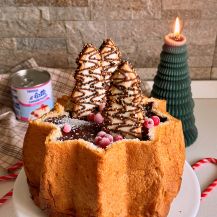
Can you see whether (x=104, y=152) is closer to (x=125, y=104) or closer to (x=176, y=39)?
(x=125, y=104)

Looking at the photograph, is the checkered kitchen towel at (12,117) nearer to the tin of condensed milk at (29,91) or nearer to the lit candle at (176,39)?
the tin of condensed milk at (29,91)

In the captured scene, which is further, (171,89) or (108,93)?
(171,89)

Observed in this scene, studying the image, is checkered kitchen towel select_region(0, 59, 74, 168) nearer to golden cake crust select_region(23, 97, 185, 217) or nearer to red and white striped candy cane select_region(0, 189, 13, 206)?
red and white striped candy cane select_region(0, 189, 13, 206)

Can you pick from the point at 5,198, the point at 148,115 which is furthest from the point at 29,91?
the point at 148,115

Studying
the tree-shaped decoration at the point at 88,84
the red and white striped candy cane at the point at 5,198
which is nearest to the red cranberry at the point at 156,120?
the tree-shaped decoration at the point at 88,84

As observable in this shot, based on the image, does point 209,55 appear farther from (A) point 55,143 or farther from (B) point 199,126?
(A) point 55,143

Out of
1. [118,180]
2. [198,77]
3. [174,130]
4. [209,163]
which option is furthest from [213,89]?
[118,180]
